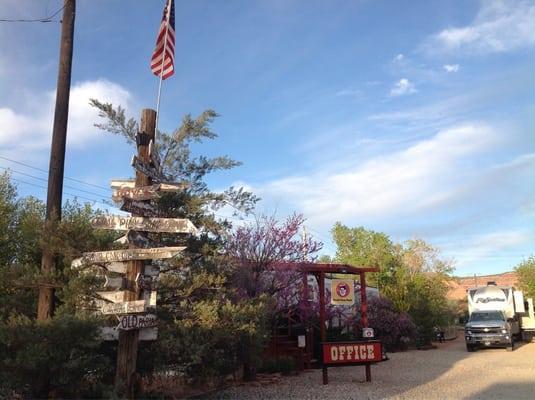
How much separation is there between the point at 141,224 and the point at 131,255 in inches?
21.4

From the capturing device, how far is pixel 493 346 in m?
26.3

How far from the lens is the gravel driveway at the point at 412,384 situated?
11.3 meters

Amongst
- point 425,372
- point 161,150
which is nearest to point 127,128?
point 161,150

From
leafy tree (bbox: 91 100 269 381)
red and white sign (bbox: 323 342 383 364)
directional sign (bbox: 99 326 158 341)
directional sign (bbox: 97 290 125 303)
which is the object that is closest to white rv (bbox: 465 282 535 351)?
red and white sign (bbox: 323 342 383 364)

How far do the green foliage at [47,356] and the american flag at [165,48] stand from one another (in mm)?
4708

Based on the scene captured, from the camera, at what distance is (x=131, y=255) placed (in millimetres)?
8305

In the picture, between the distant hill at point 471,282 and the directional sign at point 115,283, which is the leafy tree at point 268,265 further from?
the distant hill at point 471,282

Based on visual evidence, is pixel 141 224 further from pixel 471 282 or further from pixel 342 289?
pixel 471 282

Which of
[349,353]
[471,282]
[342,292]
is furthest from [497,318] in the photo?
[471,282]

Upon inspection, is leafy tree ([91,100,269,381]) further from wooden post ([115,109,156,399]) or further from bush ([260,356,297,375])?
bush ([260,356,297,375])

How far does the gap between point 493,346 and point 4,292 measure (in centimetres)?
2376

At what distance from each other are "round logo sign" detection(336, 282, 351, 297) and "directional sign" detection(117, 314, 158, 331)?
Answer: 330 inches

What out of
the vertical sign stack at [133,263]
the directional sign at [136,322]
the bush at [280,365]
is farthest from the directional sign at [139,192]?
the bush at [280,365]

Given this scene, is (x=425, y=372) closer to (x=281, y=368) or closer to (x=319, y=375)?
(x=319, y=375)
